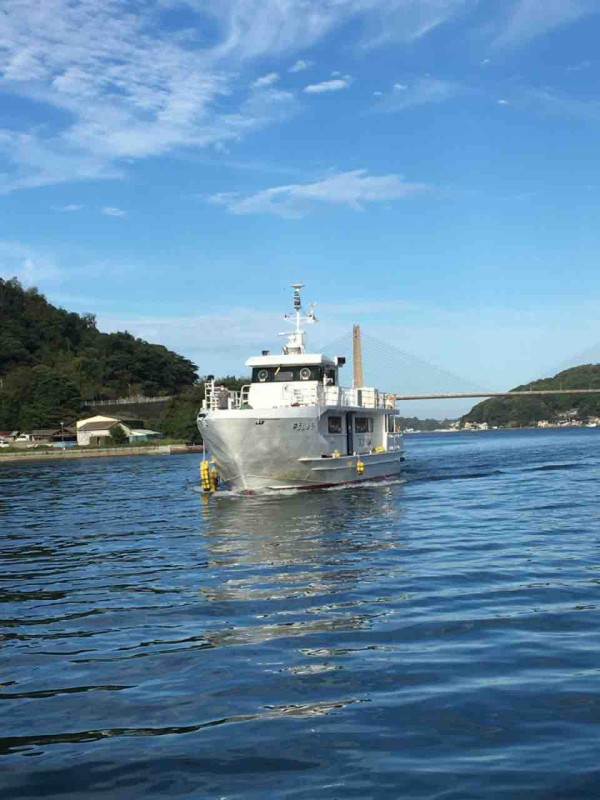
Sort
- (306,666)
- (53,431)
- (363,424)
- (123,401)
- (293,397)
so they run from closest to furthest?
(306,666)
(293,397)
(363,424)
(53,431)
(123,401)

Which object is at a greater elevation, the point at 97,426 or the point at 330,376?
the point at 330,376

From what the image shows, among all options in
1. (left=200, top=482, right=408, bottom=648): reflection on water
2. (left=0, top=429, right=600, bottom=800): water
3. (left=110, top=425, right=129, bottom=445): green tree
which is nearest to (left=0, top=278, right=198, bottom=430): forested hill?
(left=110, top=425, right=129, bottom=445): green tree

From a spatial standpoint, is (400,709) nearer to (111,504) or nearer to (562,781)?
(562,781)

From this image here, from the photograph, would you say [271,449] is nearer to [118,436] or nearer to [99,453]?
[99,453]

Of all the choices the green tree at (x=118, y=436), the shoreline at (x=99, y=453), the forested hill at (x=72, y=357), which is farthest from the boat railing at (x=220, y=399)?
the forested hill at (x=72, y=357)

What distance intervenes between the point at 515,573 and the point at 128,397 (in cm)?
14992

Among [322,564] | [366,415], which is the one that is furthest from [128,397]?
[322,564]

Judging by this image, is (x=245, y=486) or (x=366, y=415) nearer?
(x=245, y=486)

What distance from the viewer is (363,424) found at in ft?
121

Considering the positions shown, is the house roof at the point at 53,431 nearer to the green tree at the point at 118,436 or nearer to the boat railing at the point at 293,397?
the green tree at the point at 118,436

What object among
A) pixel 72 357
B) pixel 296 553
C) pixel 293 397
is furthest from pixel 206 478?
pixel 72 357

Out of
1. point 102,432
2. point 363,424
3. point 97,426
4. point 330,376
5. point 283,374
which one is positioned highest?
point 283,374

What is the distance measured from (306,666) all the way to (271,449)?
20.9 metres

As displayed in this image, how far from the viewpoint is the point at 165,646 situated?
9234 mm
